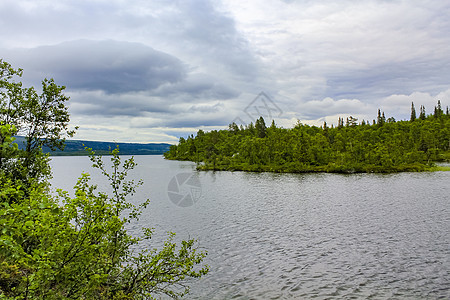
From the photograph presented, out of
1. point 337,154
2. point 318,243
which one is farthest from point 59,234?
point 337,154

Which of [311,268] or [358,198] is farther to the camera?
[358,198]

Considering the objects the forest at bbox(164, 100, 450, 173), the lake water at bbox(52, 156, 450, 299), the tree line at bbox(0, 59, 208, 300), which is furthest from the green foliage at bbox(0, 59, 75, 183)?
the forest at bbox(164, 100, 450, 173)

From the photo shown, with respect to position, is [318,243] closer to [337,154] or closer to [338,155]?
[338,155]

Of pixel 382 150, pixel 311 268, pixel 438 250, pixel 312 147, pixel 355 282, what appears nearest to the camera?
pixel 355 282

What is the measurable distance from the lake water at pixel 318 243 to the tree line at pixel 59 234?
4279mm

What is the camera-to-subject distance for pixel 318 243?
25.0 m

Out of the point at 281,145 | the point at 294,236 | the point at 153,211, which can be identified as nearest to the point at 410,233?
the point at 294,236

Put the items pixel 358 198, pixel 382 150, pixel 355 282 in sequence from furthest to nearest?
pixel 382 150 → pixel 358 198 → pixel 355 282

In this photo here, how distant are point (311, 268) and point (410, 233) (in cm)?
1327

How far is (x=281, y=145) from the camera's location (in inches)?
4523

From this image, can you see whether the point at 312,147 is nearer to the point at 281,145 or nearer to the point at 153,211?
the point at 281,145

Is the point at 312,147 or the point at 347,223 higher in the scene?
the point at 312,147

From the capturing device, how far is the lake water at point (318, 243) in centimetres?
1722

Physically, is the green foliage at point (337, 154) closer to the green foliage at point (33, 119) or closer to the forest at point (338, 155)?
the forest at point (338, 155)
